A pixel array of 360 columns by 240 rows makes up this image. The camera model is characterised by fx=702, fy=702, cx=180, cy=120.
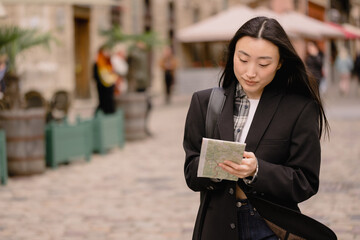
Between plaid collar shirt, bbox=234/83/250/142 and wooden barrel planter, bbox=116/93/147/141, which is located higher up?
plaid collar shirt, bbox=234/83/250/142

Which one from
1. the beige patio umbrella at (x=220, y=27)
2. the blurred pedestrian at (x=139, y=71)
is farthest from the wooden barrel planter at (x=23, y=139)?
the beige patio umbrella at (x=220, y=27)

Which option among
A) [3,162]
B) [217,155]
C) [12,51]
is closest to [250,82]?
[217,155]

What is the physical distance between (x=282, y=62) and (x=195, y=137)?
1.45 feet

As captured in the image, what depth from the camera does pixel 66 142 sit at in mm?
9883

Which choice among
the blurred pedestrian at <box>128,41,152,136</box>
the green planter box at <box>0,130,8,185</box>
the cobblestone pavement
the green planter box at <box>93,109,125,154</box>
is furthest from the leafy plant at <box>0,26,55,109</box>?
the blurred pedestrian at <box>128,41,152,136</box>

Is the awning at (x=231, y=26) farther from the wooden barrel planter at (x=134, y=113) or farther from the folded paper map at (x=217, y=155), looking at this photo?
the folded paper map at (x=217, y=155)

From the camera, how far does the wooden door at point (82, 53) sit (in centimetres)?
2414

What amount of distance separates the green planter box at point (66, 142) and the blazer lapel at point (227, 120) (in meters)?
7.11

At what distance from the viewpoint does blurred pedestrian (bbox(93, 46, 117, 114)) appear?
13.0 meters

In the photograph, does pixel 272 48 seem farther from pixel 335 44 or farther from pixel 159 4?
pixel 335 44

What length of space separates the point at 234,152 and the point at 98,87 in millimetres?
10859

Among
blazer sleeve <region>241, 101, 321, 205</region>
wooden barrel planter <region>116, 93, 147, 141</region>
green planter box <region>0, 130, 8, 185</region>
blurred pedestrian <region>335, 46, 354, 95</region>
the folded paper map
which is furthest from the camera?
blurred pedestrian <region>335, 46, 354, 95</region>

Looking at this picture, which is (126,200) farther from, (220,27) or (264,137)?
(220,27)

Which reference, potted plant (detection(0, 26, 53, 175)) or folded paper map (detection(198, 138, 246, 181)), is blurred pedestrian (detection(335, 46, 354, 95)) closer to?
potted plant (detection(0, 26, 53, 175))
